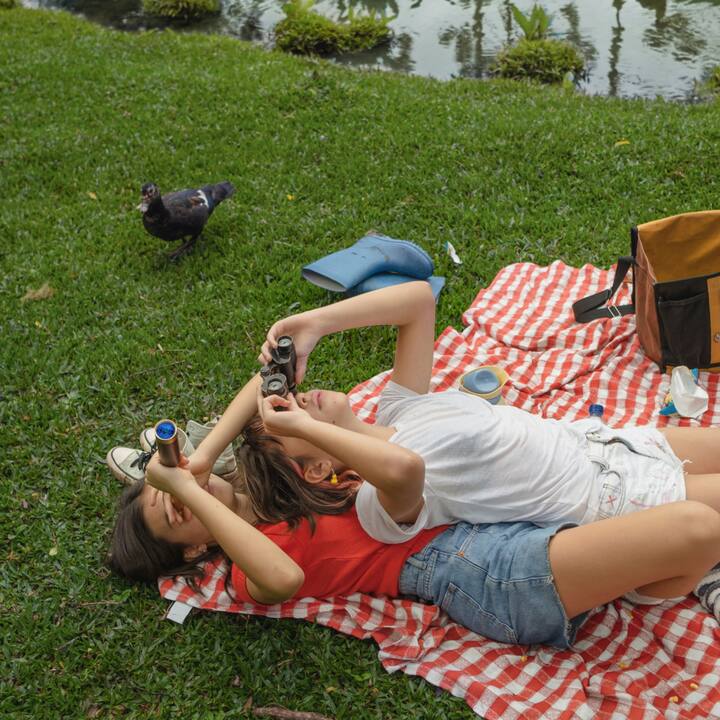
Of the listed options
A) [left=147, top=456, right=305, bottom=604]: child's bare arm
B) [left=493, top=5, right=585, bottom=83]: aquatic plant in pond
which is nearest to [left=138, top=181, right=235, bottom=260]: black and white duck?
[left=147, top=456, right=305, bottom=604]: child's bare arm

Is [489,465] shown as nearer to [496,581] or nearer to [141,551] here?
[496,581]

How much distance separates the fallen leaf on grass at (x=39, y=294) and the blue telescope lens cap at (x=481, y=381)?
282cm

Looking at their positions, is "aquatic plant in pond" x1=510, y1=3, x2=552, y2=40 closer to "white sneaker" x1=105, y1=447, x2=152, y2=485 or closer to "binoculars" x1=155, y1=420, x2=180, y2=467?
"white sneaker" x1=105, y1=447, x2=152, y2=485

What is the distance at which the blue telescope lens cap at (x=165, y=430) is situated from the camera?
2438 millimetres

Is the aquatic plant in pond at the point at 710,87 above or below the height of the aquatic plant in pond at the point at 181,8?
below

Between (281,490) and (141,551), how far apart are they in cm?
62

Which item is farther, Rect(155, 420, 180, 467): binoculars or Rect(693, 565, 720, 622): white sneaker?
Rect(693, 565, 720, 622): white sneaker

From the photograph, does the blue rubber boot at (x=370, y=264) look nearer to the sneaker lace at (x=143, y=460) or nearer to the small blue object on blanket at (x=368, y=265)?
the small blue object on blanket at (x=368, y=265)

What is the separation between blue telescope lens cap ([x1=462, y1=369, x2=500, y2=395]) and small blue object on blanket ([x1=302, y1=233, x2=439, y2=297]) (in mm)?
952

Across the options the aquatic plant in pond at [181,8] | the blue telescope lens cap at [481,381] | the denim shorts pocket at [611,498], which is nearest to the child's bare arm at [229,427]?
the blue telescope lens cap at [481,381]

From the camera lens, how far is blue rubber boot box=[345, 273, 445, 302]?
4.50 metres

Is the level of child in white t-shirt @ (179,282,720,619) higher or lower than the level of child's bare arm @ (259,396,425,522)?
lower

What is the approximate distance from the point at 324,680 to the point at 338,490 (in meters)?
0.69

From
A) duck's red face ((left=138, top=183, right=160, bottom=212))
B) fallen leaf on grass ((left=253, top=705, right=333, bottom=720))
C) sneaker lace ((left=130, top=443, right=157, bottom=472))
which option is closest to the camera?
fallen leaf on grass ((left=253, top=705, right=333, bottom=720))
